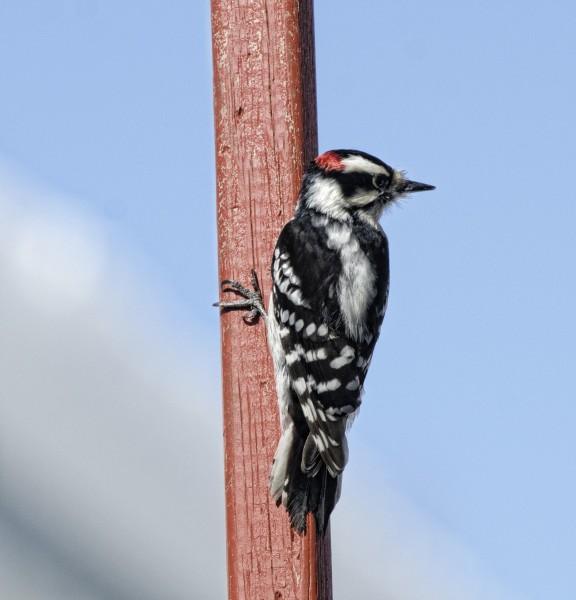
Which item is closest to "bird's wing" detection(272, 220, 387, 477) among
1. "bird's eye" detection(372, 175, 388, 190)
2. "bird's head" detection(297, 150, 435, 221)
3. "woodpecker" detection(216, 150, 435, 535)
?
"woodpecker" detection(216, 150, 435, 535)

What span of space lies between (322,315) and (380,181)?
65 cm

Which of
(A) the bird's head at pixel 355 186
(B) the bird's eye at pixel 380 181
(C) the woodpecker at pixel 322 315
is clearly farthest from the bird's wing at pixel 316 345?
(B) the bird's eye at pixel 380 181

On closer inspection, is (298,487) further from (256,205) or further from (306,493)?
(256,205)

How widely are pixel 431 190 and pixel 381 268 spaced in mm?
462

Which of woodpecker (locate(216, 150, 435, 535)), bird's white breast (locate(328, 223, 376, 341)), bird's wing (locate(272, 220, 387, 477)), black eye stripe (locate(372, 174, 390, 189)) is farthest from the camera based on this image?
black eye stripe (locate(372, 174, 390, 189))

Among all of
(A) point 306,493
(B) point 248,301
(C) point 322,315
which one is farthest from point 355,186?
(A) point 306,493

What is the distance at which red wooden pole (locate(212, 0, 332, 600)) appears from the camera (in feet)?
13.1

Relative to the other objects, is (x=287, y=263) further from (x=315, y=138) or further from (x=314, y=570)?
(x=314, y=570)

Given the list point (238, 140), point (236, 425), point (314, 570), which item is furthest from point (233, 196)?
point (314, 570)

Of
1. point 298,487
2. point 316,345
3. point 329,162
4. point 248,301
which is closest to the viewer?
point 298,487

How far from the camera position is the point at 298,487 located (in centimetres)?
394

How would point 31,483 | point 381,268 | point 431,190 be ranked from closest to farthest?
point 381,268 < point 431,190 < point 31,483

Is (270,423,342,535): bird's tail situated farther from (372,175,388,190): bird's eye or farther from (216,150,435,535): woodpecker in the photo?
(372,175,388,190): bird's eye

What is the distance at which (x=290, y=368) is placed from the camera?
429 centimetres
